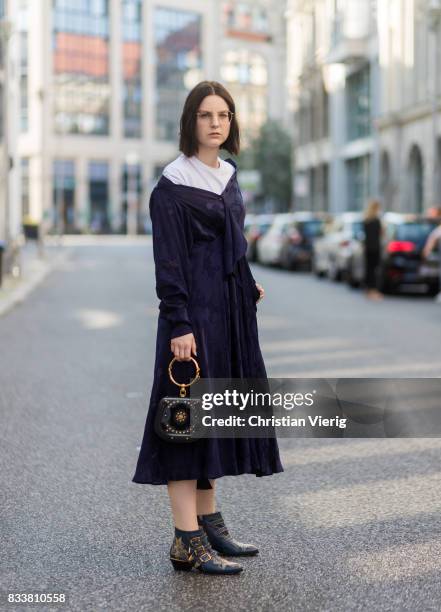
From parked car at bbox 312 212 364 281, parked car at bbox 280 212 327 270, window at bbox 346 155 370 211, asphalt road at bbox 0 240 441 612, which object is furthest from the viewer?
window at bbox 346 155 370 211

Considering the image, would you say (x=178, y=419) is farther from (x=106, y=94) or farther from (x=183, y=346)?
(x=106, y=94)

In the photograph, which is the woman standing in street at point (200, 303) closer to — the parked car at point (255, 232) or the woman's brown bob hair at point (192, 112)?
the woman's brown bob hair at point (192, 112)

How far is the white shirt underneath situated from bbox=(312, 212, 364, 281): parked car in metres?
20.0

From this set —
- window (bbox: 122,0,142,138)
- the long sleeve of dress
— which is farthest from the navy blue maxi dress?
window (bbox: 122,0,142,138)

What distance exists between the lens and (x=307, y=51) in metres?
65.0

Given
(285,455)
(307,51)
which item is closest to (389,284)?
(285,455)

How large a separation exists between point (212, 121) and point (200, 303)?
2.28ft

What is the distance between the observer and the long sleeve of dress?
175 inches

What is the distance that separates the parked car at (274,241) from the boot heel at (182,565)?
3025 centimetres

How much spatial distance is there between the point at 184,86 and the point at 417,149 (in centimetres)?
6304

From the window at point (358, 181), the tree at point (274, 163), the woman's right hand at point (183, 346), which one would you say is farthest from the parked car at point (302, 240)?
the tree at point (274, 163)

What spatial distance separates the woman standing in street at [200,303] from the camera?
4.49 m

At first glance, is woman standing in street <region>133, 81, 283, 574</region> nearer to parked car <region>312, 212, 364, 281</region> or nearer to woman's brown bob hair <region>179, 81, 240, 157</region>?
woman's brown bob hair <region>179, 81, 240, 157</region>

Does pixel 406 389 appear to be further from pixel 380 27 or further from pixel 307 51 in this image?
pixel 307 51
